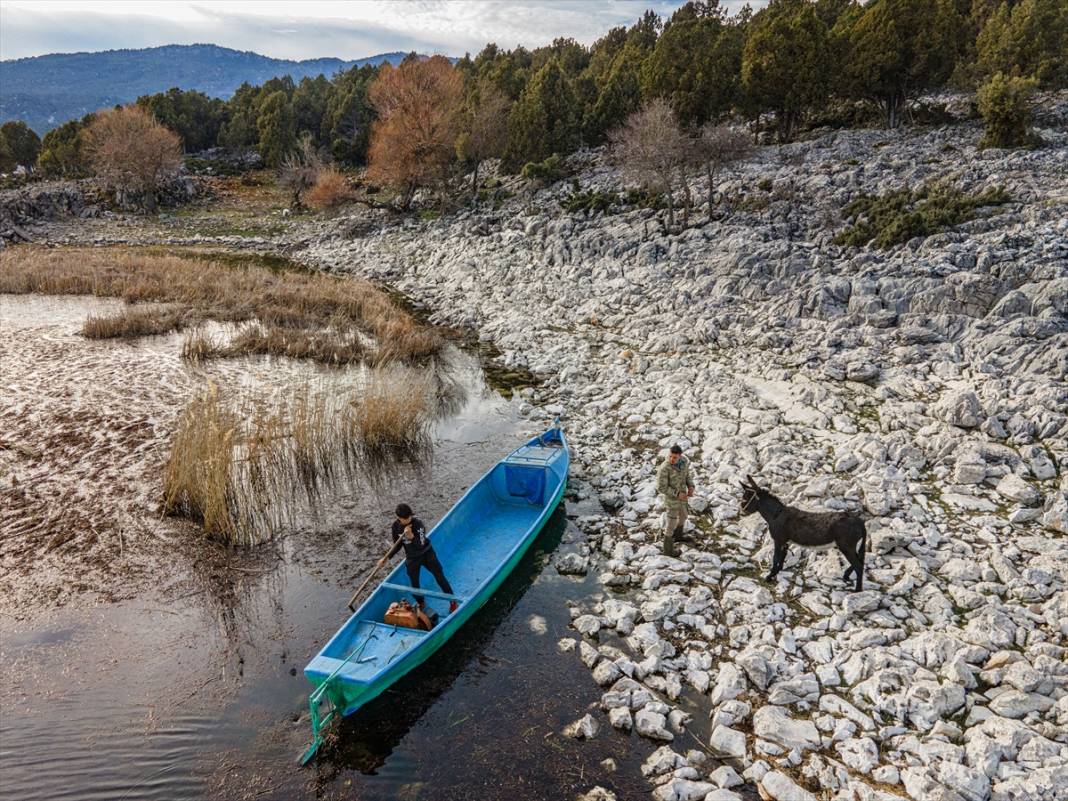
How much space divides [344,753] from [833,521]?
8623 millimetres

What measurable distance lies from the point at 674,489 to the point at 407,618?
18.1ft

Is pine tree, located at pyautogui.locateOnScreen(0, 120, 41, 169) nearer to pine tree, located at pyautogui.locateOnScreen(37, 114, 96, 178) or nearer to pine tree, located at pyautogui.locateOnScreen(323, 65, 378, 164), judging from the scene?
pine tree, located at pyautogui.locateOnScreen(37, 114, 96, 178)

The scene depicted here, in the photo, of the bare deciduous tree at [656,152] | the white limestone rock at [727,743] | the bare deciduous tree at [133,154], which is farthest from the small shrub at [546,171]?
the white limestone rock at [727,743]

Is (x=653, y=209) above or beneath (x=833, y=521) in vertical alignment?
above

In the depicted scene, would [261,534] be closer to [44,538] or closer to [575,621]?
[44,538]

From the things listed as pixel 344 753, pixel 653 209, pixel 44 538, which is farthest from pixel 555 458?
pixel 653 209

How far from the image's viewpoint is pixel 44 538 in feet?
46.0

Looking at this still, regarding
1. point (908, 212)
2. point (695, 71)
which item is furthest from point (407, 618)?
point (695, 71)

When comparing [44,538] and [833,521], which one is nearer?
[833,521]

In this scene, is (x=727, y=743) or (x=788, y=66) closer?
(x=727, y=743)

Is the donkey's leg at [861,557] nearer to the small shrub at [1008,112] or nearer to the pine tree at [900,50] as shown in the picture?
the small shrub at [1008,112]

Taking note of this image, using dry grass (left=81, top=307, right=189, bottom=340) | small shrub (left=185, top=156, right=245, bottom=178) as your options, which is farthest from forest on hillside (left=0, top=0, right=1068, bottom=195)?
dry grass (left=81, top=307, right=189, bottom=340)

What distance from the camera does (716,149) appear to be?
3291 centimetres

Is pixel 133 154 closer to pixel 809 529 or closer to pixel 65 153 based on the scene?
pixel 65 153
